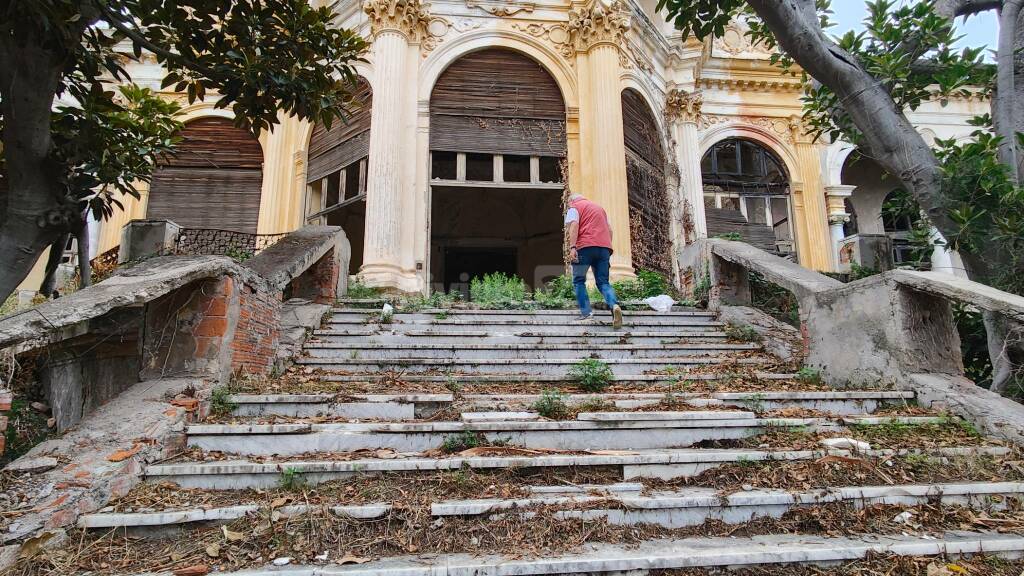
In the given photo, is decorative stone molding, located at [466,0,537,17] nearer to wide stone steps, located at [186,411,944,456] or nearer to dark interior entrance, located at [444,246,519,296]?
dark interior entrance, located at [444,246,519,296]

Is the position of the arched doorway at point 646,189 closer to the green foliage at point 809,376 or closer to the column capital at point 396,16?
the column capital at point 396,16

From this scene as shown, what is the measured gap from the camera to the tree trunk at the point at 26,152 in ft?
10.5

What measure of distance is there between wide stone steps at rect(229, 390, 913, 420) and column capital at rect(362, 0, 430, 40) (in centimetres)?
926

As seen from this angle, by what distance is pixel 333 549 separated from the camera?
2.09 meters

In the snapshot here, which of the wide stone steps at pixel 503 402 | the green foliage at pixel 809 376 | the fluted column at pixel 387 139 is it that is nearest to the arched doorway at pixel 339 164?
the fluted column at pixel 387 139

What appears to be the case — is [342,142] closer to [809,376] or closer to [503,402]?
[503,402]

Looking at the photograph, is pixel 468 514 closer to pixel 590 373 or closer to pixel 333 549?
pixel 333 549

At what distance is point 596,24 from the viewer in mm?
11289

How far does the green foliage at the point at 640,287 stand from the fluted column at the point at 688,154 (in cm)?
372

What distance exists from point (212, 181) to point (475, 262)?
25.2ft

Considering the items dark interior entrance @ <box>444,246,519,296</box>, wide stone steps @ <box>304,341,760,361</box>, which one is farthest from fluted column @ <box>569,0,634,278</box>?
dark interior entrance @ <box>444,246,519,296</box>

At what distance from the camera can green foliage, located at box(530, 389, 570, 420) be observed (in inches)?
132

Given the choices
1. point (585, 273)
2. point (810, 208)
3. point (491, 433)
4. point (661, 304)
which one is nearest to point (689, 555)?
point (491, 433)

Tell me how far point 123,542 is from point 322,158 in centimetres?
1085
